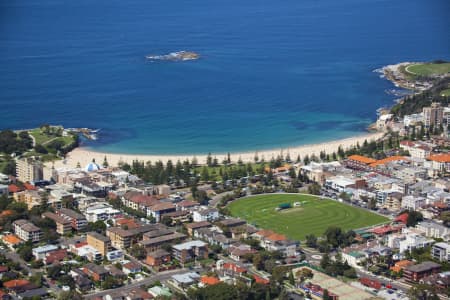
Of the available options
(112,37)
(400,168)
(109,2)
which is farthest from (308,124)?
(109,2)

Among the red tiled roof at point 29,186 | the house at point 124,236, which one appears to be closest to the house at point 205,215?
the house at point 124,236

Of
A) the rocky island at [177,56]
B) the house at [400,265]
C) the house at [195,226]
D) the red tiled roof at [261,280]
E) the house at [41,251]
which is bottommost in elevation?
the red tiled roof at [261,280]

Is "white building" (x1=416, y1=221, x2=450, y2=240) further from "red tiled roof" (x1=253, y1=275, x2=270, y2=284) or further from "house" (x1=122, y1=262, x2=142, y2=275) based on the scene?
"house" (x1=122, y1=262, x2=142, y2=275)

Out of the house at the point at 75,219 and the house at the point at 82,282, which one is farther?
the house at the point at 75,219

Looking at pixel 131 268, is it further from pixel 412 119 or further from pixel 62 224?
pixel 412 119

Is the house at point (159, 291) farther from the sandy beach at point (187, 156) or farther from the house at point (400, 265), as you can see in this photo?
the sandy beach at point (187, 156)

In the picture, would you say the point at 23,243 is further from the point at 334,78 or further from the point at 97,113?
the point at 334,78

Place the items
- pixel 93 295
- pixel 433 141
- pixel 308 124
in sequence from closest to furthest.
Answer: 1. pixel 93 295
2. pixel 433 141
3. pixel 308 124
